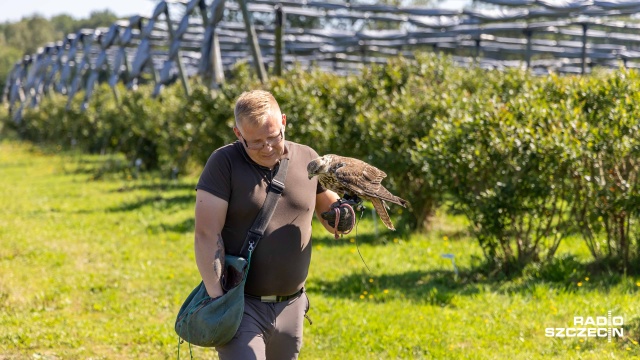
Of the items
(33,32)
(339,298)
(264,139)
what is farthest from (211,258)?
(33,32)

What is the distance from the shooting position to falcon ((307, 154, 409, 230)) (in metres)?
3.72

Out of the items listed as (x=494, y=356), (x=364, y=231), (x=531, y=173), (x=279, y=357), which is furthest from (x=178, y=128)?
(x=279, y=357)

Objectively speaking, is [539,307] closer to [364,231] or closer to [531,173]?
[531,173]

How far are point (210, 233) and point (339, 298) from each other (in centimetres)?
449

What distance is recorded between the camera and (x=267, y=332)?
3775 mm

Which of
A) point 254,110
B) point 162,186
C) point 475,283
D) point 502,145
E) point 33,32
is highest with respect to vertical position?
point 254,110

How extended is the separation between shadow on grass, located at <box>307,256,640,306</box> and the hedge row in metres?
0.20

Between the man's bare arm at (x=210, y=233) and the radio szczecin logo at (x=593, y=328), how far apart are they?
3.69 meters

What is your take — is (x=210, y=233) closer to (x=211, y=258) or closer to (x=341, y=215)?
(x=211, y=258)

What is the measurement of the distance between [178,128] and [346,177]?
547 inches

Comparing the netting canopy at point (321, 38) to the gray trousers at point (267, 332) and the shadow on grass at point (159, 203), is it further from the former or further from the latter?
the gray trousers at point (267, 332)

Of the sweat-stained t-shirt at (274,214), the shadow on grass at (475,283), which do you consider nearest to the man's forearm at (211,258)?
the sweat-stained t-shirt at (274,214)

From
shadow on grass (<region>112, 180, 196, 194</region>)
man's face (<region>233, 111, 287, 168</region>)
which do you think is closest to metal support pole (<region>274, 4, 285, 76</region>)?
shadow on grass (<region>112, 180, 196, 194</region>)

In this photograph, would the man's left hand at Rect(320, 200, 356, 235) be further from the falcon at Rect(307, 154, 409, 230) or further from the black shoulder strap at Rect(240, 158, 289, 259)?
the black shoulder strap at Rect(240, 158, 289, 259)
